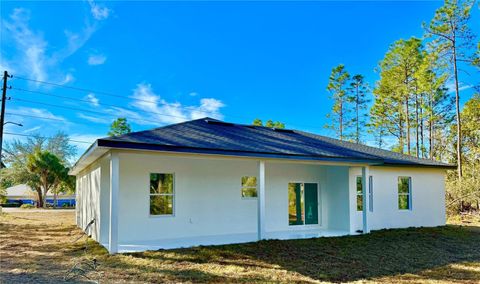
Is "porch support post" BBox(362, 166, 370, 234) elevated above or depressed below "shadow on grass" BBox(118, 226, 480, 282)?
above

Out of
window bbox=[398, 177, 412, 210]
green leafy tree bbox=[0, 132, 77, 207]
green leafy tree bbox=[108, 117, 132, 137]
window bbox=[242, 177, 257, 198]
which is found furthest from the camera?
green leafy tree bbox=[108, 117, 132, 137]

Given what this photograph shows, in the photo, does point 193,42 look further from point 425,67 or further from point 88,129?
point 88,129

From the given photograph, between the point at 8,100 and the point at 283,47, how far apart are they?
17.6 m

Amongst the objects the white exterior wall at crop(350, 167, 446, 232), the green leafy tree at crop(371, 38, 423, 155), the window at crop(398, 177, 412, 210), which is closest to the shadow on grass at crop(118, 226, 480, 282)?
the white exterior wall at crop(350, 167, 446, 232)

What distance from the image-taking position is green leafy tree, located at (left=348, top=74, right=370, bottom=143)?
3070cm

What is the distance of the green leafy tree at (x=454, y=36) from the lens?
2125 centimetres

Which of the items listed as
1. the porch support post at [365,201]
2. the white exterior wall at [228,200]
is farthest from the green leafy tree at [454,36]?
the porch support post at [365,201]

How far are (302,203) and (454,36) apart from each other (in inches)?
615

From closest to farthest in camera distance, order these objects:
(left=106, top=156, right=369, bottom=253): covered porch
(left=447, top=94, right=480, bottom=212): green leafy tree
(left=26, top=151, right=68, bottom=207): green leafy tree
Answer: (left=106, top=156, right=369, bottom=253): covered porch → (left=447, top=94, right=480, bottom=212): green leafy tree → (left=26, top=151, right=68, bottom=207): green leafy tree

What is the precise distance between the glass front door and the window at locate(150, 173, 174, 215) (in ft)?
14.9

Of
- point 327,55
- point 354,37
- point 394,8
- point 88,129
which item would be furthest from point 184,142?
point 88,129

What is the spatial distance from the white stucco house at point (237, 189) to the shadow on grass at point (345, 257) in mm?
1017

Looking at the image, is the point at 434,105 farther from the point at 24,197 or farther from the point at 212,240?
the point at 24,197

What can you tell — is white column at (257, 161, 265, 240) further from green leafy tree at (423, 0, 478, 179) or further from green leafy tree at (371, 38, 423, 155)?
green leafy tree at (371, 38, 423, 155)
